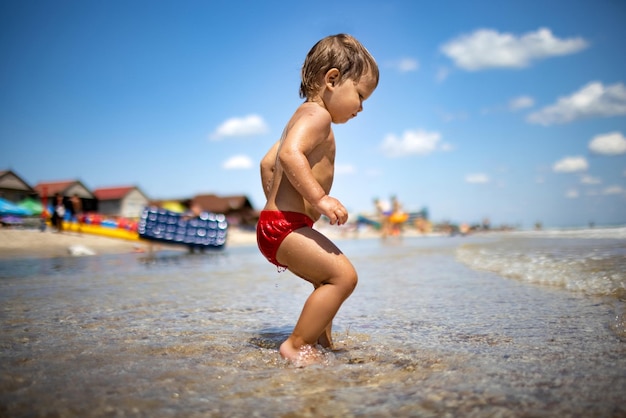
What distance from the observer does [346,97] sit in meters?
2.23

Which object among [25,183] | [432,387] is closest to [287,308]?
[432,387]

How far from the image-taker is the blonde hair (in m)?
2.21

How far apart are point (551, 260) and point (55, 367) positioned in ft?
18.8

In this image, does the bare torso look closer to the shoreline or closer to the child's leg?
the child's leg

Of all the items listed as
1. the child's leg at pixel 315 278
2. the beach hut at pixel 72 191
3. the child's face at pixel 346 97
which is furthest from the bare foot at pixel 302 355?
the beach hut at pixel 72 191

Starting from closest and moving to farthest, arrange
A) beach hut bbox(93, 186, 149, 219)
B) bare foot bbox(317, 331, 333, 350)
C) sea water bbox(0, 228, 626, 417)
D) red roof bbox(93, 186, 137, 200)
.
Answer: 1. sea water bbox(0, 228, 626, 417)
2. bare foot bbox(317, 331, 333, 350)
3. beach hut bbox(93, 186, 149, 219)
4. red roof bbox(93, 186, 137, 200)

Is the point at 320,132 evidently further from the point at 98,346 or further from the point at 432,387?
the point at 98,346

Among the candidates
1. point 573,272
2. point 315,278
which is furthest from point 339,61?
point 573,272

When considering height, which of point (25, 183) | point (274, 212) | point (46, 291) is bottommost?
point (46, 291)

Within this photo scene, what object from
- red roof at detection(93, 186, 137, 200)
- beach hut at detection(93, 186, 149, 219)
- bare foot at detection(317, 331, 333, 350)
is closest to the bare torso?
bare foot at detection(317, 331, 333, 350)

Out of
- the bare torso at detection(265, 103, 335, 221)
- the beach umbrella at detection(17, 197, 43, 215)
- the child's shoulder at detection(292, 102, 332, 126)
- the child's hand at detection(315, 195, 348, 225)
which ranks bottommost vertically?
the child's hand at detection(315, 195, 348, 225)

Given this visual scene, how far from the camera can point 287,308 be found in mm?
3461

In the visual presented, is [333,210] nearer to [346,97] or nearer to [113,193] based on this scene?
[346,97]

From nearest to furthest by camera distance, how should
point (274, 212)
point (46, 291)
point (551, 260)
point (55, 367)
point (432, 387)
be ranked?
1. point (432, 387)
2. point (55, 367)
3. point (274, 212)
4. point (46, 291)
5. point (551, 260)
